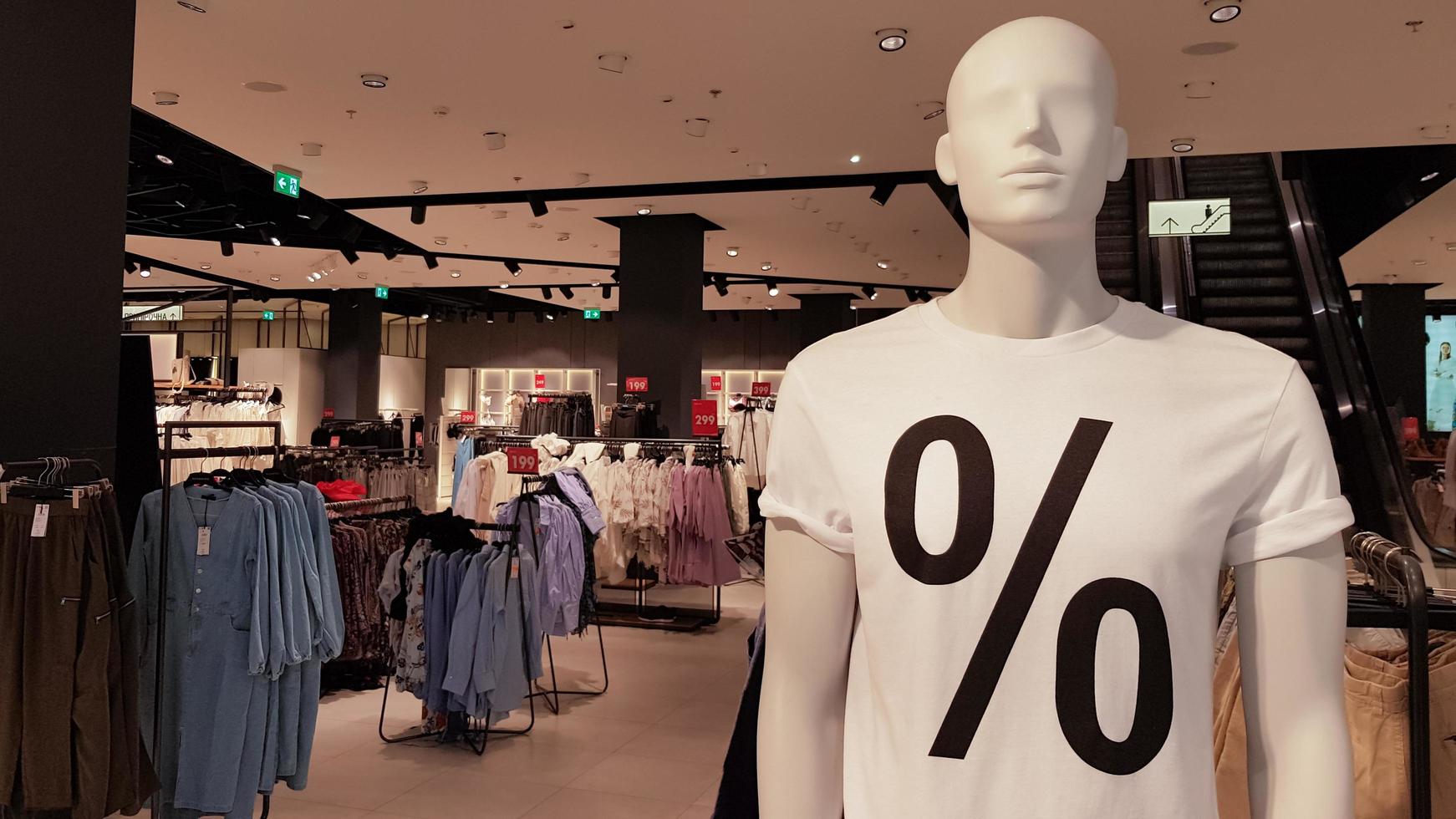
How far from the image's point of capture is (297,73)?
5.59m

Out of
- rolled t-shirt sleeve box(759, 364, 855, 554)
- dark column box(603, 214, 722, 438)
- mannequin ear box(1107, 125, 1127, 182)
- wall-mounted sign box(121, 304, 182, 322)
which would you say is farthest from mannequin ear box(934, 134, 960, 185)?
wall-mounted sign box(121, 304, 182, 322)

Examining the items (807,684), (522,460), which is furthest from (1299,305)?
(807,684)

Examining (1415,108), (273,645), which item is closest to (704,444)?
(273,645)

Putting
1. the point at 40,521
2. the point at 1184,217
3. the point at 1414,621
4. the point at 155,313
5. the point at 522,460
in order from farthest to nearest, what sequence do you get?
the point at 155,313 → the point at 1184,217 → the point at 522,460 → the point at 40,521 → the point at 1414,621

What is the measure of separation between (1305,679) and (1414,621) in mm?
653

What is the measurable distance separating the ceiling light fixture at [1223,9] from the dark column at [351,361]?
14.3 m

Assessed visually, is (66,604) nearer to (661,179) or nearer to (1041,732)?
(1041,732)

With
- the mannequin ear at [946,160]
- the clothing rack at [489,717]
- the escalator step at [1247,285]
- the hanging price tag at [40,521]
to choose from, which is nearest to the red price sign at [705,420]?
the clothing rack at [489,717]

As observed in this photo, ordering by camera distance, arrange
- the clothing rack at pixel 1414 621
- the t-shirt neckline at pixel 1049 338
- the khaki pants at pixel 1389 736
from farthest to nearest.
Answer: the khaki pants at pixel 1389 736
the clothing rack at pixel 1414 621
the t-shirt neckline at pixel 1049 338

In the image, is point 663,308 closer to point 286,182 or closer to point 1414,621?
point 286,182

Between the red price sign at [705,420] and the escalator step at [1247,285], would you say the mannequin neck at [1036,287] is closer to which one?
the red price sign at [705,420]

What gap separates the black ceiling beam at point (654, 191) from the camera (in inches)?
313

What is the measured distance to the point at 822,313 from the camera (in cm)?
1639

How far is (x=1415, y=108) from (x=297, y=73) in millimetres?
6724
